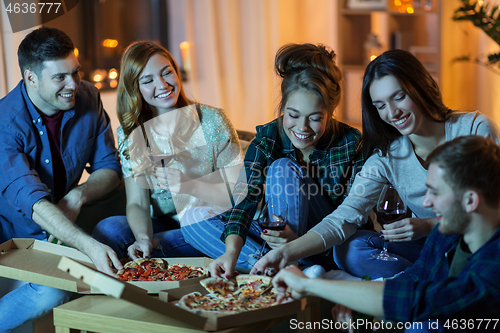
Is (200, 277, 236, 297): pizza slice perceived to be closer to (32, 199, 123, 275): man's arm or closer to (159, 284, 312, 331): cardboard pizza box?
(159, 284, 312, 331): cardboard pizza box

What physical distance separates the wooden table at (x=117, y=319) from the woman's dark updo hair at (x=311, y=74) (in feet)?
2.46

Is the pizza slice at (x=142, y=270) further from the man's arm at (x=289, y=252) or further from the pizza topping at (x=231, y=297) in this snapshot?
the man's arm at (x=289, y=252)

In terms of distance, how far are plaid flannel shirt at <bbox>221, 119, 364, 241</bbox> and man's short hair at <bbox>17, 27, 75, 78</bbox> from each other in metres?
0.91

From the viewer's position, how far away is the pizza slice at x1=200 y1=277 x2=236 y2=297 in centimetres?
140

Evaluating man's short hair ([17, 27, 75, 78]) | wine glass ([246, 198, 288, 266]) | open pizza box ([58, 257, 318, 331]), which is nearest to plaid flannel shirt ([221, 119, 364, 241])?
wine glass ([246, 198, 288, 266])

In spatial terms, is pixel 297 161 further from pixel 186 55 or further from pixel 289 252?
pixel 186 55

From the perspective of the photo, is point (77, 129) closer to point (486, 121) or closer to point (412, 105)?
point (412, 105)

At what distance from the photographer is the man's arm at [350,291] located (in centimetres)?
110

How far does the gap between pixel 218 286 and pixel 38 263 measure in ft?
2.17

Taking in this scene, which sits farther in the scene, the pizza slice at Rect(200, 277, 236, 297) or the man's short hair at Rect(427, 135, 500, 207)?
the pizza slice at Rect(200, 277, 236, 297)

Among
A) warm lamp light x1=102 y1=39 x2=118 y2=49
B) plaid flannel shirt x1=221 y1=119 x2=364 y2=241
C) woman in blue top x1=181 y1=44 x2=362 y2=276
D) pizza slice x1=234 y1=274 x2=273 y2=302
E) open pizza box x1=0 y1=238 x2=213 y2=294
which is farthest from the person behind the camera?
warm lamp light x1=102 y1=39 x2=118 y2=49

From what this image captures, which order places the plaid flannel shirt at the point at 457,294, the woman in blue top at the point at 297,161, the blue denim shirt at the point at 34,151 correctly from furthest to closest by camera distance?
1. the blue denim shirt at the point at 34,151
2. the woman in blue top at the point at 297,161
3. the plaid flannel shirt at the point at 457,294

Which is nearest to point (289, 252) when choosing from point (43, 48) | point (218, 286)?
point (218, 286)

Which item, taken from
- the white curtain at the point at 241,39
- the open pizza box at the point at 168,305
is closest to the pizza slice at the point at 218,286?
the open pizza box at the point at 168,305
